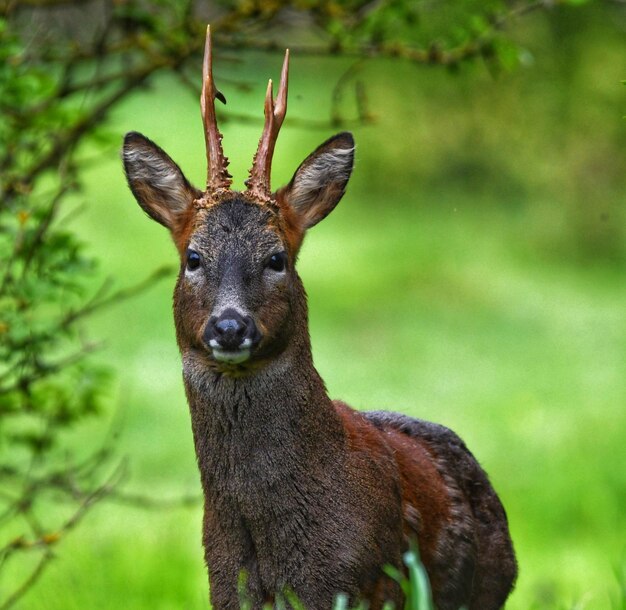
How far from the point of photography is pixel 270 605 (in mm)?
4531

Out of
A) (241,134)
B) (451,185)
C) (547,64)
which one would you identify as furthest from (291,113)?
(547,64)

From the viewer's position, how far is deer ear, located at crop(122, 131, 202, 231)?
16.0 ft

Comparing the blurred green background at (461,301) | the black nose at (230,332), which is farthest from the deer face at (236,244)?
the blurred green background at (461,301)

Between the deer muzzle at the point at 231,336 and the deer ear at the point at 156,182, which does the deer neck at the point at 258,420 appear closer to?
the deer muzzle at the point at 231,336

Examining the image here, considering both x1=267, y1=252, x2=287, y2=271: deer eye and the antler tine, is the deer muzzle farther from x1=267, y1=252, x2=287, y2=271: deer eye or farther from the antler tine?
the antler tine

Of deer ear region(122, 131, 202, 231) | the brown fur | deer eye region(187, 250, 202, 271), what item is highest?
deer ear region(122, 131, 202, 231)

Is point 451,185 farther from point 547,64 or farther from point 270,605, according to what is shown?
point 270,605

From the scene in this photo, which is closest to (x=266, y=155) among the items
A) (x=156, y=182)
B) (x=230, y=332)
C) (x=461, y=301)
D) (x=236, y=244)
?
(x=236, y=244)

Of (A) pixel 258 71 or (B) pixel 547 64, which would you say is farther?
(A) pixel 258 71

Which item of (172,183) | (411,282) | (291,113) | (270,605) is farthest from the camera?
(291,113)

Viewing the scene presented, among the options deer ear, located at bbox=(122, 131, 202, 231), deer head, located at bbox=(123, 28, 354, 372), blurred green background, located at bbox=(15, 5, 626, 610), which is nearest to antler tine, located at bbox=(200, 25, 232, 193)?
deer head, located at bbox=(123, 28, 354, 372)

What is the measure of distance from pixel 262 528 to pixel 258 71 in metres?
18.0

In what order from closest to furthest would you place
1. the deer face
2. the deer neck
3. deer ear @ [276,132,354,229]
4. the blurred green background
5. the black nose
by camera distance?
the black nose, the deer face, the deer neck, deer ear @ [276,132,354,229], the blurred green background

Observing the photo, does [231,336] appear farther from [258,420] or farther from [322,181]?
[322,181]
